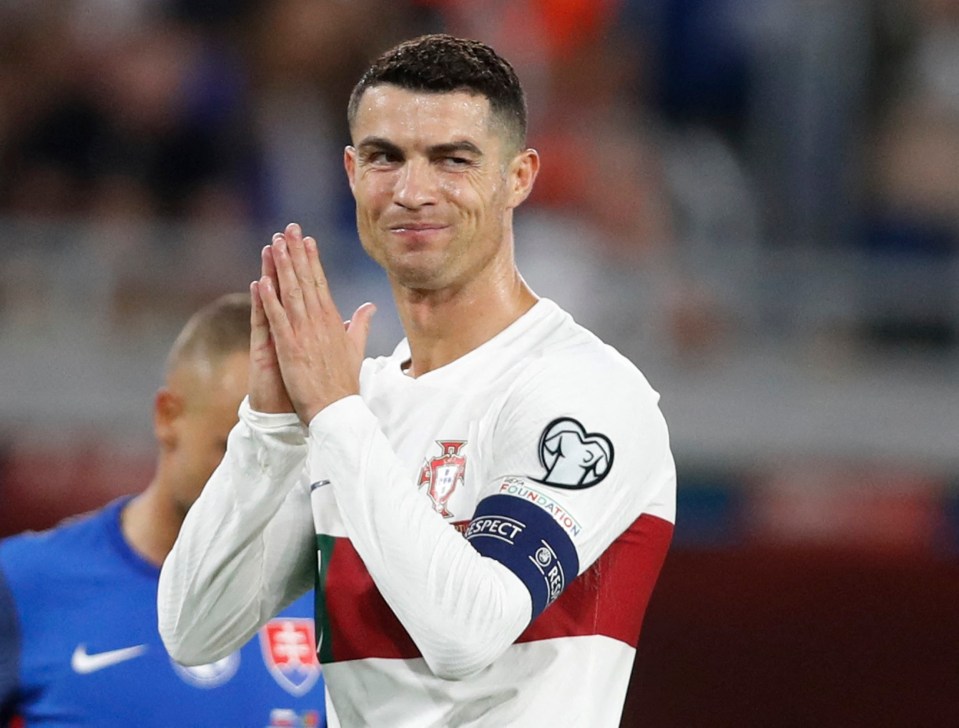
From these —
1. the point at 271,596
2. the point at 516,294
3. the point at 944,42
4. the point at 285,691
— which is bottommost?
the point at 285,691

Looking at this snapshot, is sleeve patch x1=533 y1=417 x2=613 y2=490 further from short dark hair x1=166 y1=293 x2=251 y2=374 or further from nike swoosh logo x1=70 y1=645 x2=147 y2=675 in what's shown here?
nike swoosh logo x1=70 y1=645 x2=147 y2=675

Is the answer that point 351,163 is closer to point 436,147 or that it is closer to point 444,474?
point 436,147

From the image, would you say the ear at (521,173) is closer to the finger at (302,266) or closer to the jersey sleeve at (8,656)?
the finger at (302,266)

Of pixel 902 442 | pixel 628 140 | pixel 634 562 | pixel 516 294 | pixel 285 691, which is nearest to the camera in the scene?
pixel 634 562

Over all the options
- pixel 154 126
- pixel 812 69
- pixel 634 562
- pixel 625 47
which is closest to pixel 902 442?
pixel 812 69

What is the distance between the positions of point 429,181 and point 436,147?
2.3 inches

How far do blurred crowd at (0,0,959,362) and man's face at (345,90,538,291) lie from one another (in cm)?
370

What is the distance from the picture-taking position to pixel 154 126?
728 centimetres

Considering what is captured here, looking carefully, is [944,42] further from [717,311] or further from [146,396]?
[146,396]

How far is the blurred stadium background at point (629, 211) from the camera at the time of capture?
651cm

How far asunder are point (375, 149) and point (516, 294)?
38cm

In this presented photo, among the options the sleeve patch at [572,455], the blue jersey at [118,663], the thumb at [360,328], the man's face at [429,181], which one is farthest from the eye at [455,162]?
the blue jersey at [118,663]

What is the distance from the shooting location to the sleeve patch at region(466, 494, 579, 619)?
8.34 feet

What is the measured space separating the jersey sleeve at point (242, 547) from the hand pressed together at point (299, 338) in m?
0.07
